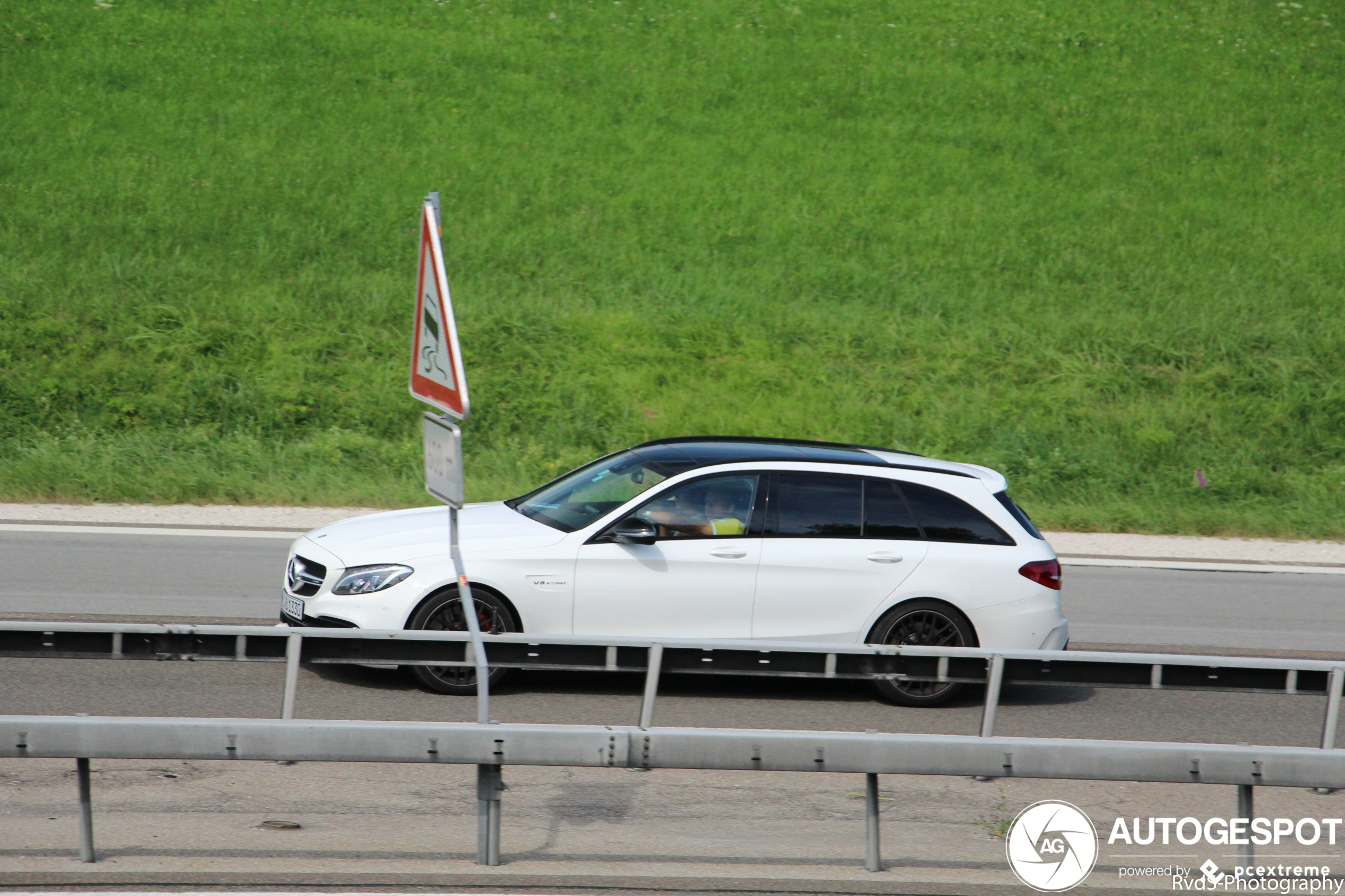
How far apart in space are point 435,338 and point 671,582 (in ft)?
9.77

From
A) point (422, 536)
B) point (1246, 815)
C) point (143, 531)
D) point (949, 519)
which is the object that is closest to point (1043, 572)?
point (949, 519)

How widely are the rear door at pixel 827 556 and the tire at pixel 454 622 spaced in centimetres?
159

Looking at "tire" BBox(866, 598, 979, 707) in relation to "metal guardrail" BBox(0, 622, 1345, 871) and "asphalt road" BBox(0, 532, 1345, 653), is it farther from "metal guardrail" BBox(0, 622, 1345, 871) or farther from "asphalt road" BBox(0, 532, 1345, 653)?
"metal guardrail" BBox(0, 622, 1345, 871)

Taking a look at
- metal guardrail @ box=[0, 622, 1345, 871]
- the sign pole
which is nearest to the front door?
metal guardrail @ box=[0, 622, 1345, 871]

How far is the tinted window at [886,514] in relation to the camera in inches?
311

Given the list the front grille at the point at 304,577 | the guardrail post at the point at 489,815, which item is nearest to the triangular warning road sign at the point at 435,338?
the guardrail post at the point at 489,815

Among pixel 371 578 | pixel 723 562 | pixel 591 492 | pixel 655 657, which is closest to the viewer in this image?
pixel 655 657

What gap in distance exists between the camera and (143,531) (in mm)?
12180

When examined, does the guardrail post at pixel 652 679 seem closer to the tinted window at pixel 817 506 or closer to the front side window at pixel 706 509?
the front side window at pixel 706 509

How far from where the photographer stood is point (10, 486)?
45.1 feet

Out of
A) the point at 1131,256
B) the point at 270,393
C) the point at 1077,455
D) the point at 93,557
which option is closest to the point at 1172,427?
the point at 1077,455

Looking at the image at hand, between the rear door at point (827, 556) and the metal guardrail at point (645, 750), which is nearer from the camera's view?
the metal guardrail at point (645, 750)

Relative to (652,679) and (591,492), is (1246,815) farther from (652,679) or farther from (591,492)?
(591,492)

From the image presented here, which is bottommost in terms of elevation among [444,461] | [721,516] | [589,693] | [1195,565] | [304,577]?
Answer: [589,693]
